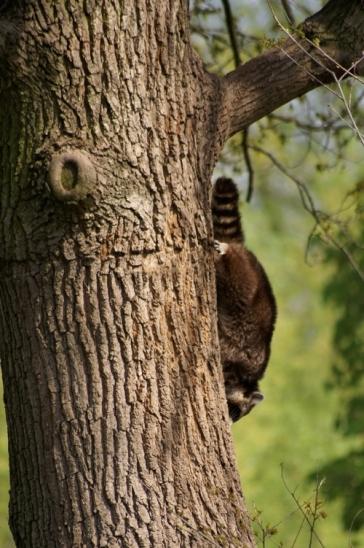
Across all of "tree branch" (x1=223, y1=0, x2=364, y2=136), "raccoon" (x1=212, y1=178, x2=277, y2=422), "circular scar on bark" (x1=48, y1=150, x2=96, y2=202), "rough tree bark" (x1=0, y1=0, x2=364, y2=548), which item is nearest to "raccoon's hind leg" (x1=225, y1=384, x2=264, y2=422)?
"raccoon" (x1=212, y1=178, x2=277, y2=422)

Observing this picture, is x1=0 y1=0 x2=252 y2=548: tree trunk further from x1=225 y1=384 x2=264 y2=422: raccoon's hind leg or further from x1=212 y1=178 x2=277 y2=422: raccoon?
x1=225 y1=384 x2=264 y2=422: raccoon's hind leg

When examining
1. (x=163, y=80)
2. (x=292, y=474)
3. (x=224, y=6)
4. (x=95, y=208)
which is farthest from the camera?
(x=292, y=474)

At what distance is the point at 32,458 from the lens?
13.6 feet

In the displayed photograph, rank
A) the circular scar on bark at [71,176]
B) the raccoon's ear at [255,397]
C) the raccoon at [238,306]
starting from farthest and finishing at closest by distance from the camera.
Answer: the raccoon's ear at [255,397], the raccoon at [238,306], the circular scar on bark at [71,176]

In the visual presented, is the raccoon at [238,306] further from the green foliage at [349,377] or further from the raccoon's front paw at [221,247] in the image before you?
the green foliage at [349,377]

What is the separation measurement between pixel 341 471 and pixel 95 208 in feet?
24.7

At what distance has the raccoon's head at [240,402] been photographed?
24.7 feet

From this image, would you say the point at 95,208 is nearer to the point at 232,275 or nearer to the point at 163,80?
the point at 163,80

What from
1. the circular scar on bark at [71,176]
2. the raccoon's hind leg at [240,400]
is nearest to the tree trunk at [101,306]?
the circular scar on bark at [71,176]

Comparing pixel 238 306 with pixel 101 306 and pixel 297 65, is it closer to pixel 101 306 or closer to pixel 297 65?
pixel 297 65

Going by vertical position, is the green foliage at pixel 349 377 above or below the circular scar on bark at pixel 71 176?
below

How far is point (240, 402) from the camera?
7562mm

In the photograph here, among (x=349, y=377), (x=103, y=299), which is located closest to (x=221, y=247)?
(x=103, y=299)

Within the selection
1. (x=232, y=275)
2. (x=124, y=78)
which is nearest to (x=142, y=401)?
(x=124, y=78)
